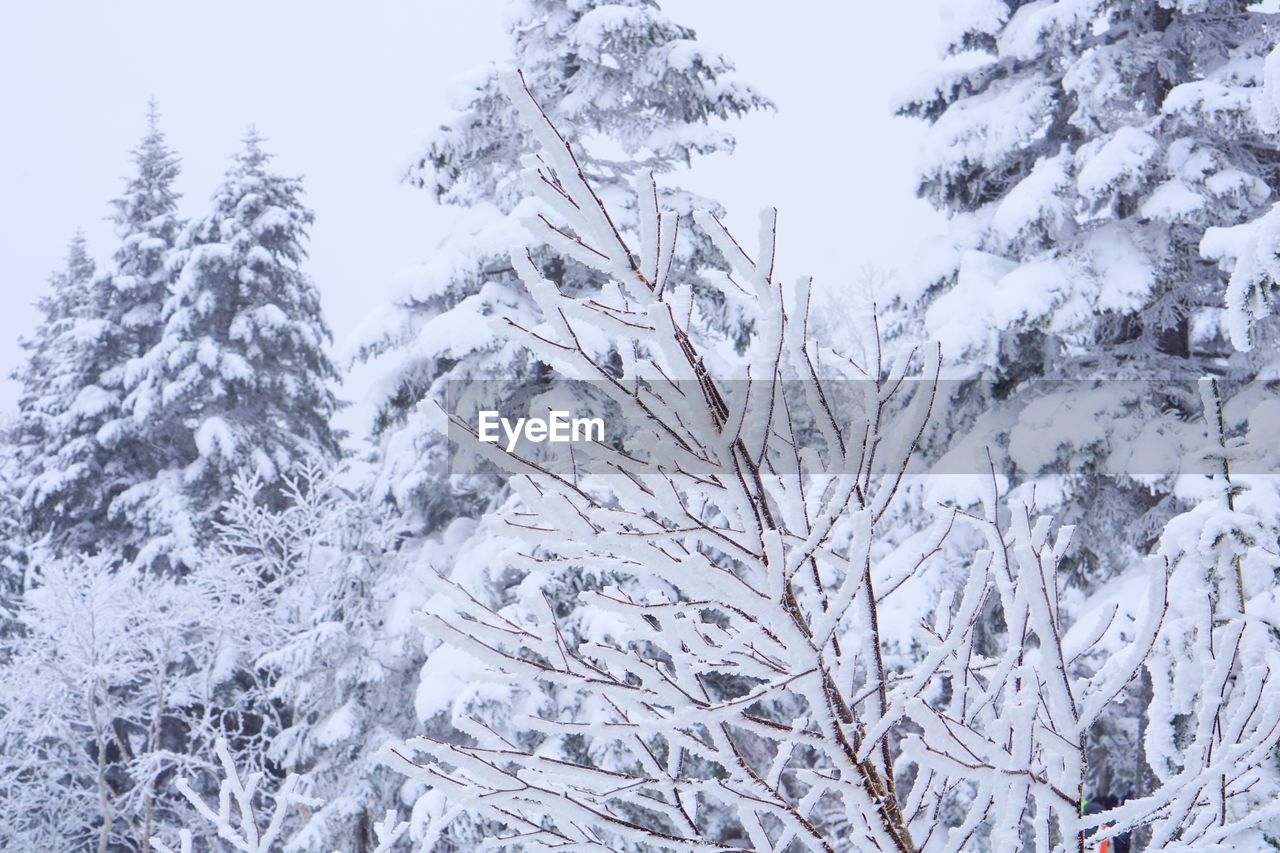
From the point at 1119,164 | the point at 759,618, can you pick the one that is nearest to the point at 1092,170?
the point at 1119,164

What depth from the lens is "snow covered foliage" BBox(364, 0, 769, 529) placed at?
350 inches

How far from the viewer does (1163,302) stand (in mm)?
7504

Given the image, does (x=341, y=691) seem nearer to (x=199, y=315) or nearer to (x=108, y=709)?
(x=108, y=709)

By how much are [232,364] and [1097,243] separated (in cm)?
1436

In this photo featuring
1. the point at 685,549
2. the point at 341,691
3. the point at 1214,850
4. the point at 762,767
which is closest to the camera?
the point at 1214,850

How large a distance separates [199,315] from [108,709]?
7635mm

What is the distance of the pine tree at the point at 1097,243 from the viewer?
22.7 feet

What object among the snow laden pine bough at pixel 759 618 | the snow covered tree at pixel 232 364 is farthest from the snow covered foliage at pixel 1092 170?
the snow covered tree at pixel 232 364

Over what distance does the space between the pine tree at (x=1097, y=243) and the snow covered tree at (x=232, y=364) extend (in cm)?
1221

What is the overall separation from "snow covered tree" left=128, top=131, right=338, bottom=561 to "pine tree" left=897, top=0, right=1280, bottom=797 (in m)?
12.2

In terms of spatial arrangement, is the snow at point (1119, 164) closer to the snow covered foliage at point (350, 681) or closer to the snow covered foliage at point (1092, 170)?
the snow covered foliage at point (1092, 170)

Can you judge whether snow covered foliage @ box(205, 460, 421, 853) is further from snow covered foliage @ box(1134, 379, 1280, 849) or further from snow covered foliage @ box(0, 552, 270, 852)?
snow covered foliage @ box(1134, 379, 1280, 849)

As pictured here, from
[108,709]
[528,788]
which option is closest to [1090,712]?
[528,788]

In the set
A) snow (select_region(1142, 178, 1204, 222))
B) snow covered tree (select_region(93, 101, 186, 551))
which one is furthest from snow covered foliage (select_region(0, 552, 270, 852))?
snow (select_region(1142, 178, 1204, 222))
